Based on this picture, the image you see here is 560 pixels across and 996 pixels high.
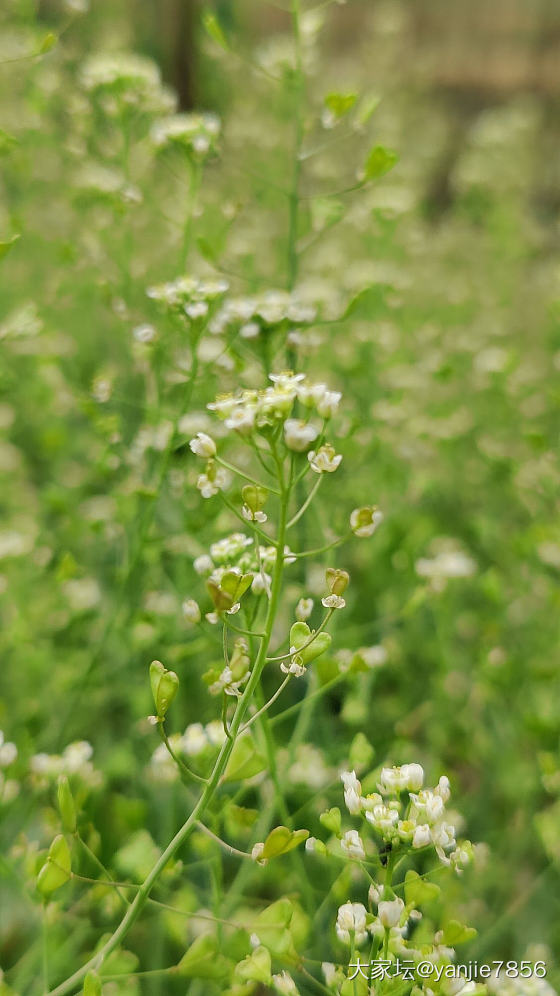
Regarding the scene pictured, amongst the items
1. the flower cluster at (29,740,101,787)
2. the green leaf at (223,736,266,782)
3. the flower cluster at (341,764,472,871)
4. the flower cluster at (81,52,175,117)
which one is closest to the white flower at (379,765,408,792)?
the flower cluster at (341,764,472,871)

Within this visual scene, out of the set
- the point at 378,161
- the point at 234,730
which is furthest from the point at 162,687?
the point at 378,161

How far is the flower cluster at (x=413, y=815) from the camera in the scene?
0.57 m

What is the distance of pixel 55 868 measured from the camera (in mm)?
619

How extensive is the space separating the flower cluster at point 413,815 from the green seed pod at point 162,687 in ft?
0.47

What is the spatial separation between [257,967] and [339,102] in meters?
0.91

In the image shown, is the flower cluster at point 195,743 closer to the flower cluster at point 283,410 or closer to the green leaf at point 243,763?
the green leaf at point 243,763

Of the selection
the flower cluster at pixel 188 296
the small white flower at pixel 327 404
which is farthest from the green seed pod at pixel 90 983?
the flower cluster at pixel 188 296

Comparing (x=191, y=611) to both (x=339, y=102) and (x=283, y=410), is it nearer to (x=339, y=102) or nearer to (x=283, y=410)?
(x=283, y=410)

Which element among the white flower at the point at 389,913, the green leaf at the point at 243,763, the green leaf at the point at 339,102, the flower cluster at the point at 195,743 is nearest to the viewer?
the white flower at the point at 389,913

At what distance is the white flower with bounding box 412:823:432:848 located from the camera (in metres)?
0.57

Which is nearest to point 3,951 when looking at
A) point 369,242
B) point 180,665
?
point 180,665

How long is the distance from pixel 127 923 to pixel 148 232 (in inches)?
103

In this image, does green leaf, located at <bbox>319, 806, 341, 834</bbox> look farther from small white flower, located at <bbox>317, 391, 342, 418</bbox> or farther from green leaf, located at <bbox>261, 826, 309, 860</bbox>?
small white flower, located at <bbox>317, 391, 342, 418</bbox>

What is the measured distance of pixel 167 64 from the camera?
4953mm
